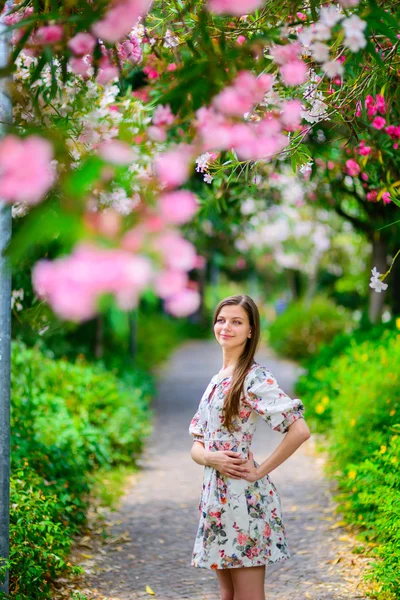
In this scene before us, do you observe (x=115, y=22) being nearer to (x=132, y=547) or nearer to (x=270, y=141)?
(x=270, y=141)

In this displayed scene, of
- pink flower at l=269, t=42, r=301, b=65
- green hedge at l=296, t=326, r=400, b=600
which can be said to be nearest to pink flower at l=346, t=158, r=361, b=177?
green hedge at l=296, t=326, r=400, b=600

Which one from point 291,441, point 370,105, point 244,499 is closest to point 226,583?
point 244,499

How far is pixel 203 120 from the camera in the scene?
5.52 feet

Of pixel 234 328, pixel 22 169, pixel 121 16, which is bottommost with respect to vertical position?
pixel 234 328

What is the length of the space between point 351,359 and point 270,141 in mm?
6102

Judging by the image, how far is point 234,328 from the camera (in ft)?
9.43

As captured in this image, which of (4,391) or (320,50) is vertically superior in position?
(320,50)

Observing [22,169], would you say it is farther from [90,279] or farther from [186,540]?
[186,540]

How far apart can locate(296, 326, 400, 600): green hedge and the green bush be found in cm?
872

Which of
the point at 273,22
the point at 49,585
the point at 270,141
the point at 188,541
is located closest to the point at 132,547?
the point at 188,541

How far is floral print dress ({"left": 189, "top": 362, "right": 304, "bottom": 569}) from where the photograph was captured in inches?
106

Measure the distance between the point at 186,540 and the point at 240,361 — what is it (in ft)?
7.45

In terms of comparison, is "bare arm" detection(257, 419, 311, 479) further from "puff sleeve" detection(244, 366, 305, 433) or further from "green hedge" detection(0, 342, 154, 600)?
"green hedge" detection(0, 342, 154, 600)

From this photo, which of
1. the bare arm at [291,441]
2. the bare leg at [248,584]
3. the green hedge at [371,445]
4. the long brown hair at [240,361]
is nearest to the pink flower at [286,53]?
the long brown hair at [240,361]
